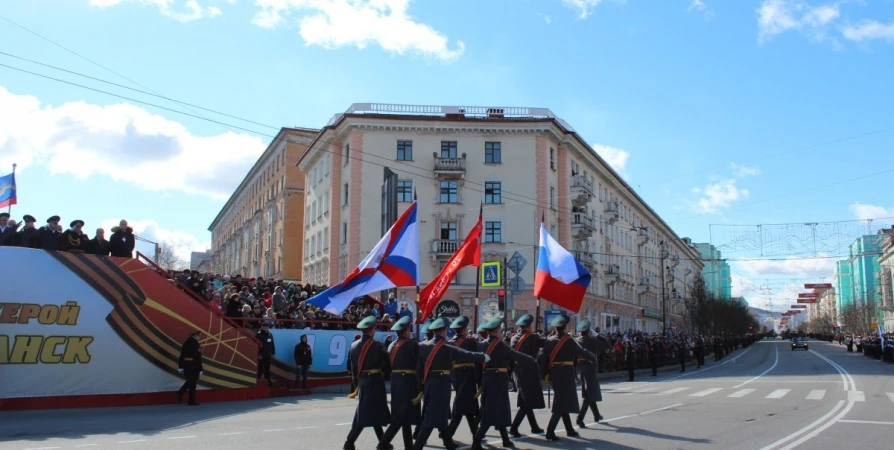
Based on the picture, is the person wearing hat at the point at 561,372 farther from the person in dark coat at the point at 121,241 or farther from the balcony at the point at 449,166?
the balcony at the point at 449,166

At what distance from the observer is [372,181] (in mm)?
47719

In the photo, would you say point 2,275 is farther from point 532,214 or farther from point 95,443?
point 532,214

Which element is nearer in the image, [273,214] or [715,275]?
[273,214]

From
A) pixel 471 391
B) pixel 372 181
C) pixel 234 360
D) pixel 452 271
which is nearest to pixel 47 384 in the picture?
pixel 234 360

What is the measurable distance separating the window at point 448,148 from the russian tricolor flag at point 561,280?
32.3 metres

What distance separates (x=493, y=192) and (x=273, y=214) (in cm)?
2987

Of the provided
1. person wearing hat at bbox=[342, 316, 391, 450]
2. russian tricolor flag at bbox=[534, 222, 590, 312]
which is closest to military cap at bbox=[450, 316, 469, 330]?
person wearing hat at bbox=[342, 316, 391, 450]

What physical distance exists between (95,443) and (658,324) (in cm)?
8242

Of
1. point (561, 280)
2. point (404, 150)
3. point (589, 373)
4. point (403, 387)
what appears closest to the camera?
point (403, 387)

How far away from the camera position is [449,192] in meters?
47.6

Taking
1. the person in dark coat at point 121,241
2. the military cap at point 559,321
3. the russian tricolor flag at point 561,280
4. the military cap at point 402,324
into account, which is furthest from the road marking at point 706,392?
the person in dark coat at point 121,241

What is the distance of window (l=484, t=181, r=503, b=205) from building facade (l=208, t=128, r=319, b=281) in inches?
551

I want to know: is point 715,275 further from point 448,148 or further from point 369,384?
point 369,384

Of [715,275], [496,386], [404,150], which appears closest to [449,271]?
[496,386]
